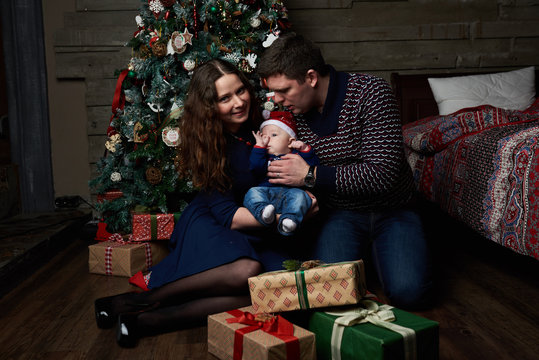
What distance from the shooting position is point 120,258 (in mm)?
2391

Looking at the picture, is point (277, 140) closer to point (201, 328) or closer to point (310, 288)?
point (310, 288)

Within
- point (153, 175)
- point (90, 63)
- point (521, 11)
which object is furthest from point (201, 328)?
point (521, 11)

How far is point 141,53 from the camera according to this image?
106 inches

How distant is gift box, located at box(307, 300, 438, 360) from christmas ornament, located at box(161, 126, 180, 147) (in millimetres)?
1436

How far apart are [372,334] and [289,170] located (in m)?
0.71

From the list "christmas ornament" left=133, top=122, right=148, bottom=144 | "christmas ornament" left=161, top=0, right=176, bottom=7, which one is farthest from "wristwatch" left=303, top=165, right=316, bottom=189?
"christmas ornament" left=161, top=0, right=176, bottom=7

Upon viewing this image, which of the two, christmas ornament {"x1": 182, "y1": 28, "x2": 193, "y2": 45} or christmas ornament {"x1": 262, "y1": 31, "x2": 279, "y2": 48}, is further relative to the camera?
christmas ornament {"x1": 262, "y1": 31, "x2": 279, "y2": 48}

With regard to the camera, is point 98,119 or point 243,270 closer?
point 243,270

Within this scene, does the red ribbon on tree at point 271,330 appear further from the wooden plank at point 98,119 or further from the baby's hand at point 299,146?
the wooden plank at point 98,119

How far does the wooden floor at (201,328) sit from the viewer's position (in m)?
1.52

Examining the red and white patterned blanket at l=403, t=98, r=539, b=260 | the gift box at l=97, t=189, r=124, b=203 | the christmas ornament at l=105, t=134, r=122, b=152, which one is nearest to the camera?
the red and white patterned blanket at l=403, t=98, r=539, b=260

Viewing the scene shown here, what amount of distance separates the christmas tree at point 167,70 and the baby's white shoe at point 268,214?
1.01 meters

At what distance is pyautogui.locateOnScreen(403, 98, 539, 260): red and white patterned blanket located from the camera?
1.85 meters

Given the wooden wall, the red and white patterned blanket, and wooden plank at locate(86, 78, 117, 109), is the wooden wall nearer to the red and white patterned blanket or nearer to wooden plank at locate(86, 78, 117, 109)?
wooden plank at locate(86, 78, 117, 109)
